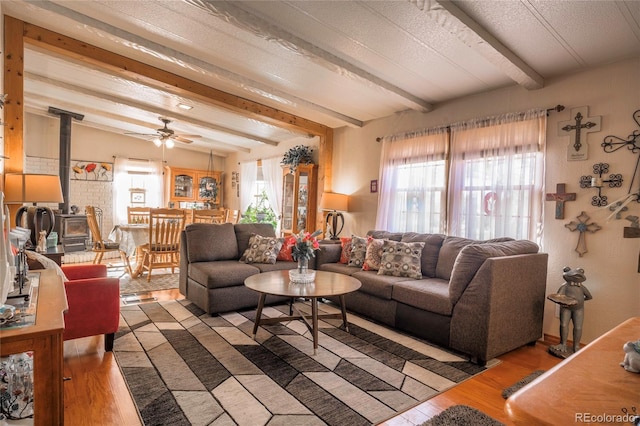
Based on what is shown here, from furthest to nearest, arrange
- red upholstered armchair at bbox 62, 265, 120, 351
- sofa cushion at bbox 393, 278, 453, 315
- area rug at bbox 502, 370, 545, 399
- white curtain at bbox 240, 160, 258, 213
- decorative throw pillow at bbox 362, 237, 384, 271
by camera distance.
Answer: white curtain at bbox 240, 160, 258, 213
decorative throw pillow at bbox 362, 237, 384, 271
sofa cushion at bbox 393, 278, 453, 315
red upholstered armchair at bbox 62, 265, 120, 351
area rug at bbox 502, 370, 545, 399

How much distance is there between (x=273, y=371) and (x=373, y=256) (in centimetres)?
174

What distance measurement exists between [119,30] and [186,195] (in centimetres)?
574

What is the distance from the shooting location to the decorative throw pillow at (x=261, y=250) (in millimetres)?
3895

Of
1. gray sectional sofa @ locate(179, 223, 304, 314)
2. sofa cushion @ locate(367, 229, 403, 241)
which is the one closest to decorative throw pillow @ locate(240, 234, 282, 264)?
gray sectional sofa @ locate(179, 223, 304, 314)

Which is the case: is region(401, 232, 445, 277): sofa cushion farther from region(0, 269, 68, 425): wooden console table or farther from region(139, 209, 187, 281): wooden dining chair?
region(139, 209, 187, 281): wooden dining chair

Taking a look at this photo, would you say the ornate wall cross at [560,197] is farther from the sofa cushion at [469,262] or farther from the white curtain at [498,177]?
the sofa cushion at [469,262]

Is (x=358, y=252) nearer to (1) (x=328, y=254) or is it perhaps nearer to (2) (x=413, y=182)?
(1) (x=328, y=254)

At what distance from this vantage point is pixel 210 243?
3.85 m

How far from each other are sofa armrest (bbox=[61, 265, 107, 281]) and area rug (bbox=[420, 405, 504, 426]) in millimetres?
2674

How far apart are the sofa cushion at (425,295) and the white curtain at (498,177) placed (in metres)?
0.86

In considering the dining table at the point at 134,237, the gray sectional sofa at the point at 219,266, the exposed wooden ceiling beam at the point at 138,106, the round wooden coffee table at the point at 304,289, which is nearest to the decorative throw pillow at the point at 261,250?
the gray sectional sofa at the point at 219,266

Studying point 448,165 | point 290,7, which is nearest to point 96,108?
point 290,7

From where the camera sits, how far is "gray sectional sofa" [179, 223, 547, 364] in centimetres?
248

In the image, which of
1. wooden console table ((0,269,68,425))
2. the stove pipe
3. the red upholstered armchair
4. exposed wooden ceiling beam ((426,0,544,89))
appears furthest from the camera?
the stove pipe
